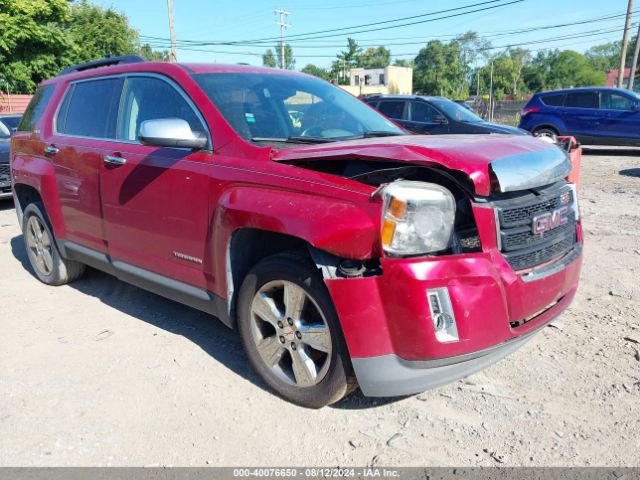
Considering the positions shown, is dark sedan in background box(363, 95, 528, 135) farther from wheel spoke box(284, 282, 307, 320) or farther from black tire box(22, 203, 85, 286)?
wheel spoke box(284, 282, 307, 320)

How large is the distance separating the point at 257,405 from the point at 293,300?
0.67 meters

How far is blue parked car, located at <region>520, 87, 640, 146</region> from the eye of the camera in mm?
13773

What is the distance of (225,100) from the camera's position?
3.28 meters

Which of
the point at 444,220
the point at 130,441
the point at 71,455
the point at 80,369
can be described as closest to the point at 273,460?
the point at 130,441

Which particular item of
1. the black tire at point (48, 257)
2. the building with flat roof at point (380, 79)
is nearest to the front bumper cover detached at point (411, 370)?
the black tire at point (48, 257)

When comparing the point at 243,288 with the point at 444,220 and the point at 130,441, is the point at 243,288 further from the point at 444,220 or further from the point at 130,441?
the point at 444,220

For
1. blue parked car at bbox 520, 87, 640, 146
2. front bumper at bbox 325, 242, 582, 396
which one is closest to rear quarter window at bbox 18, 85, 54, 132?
front bumper at bbox 325, 242, 582, 396

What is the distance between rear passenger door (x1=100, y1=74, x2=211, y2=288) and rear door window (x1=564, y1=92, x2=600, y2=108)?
45.7 ft

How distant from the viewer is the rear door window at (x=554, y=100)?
49.0 ft

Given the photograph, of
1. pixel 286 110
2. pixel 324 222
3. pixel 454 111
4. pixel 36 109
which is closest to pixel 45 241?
pixel 36 109

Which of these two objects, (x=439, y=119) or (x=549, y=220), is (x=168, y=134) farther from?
(x=439, y=119)

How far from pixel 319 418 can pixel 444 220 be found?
4.09ft

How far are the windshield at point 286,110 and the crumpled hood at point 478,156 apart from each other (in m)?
0.42

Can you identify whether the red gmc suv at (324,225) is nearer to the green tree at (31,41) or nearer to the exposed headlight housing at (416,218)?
the exposed headlight housing at (416,218)
